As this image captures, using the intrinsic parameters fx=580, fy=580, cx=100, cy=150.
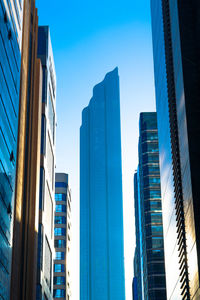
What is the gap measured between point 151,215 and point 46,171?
234 ft

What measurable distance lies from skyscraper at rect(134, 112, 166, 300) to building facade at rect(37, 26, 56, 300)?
2116 inches

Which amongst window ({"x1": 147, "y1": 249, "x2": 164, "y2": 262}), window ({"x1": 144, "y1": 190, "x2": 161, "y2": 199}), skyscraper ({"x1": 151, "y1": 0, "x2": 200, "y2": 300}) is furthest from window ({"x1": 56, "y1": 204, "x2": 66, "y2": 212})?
skyscraper ({"x1": 151, "y1": 0, "x2": 200, "y2": 300})

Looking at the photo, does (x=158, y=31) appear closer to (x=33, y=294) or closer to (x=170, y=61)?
(x=170, y=61)

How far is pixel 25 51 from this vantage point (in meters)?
81.2

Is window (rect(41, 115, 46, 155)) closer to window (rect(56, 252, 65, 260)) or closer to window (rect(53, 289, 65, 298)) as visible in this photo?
window (rect(56, 252, 65, 260))

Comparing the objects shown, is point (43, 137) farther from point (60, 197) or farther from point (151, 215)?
point (151, 215)

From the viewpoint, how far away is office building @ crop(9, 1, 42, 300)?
76.2m

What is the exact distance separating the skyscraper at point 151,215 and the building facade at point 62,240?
23.0 metres

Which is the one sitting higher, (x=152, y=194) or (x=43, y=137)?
(x=152, y=194)

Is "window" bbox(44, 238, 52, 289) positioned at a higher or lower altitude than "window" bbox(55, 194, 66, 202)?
lower

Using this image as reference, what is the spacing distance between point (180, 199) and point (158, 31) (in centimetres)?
2571

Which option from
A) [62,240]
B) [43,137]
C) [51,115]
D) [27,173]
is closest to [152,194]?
[62,240]

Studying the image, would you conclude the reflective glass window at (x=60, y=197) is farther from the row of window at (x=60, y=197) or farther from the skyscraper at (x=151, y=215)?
the skyscraper at (x=151, y=215)

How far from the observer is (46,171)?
106250 millimetres
